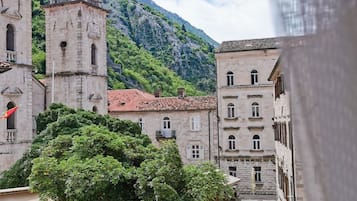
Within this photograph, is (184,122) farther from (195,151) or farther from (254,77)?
(254,77)

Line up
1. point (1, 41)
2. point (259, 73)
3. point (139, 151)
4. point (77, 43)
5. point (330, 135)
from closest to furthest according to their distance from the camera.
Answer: point (330, 135) < point (139, 151) < point (1, 41) < point (77, 43) < point (259, 73)

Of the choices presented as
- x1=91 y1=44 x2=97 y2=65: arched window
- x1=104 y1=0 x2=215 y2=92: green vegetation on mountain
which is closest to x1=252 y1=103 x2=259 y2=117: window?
x1=91 y1=44 x2=97 y2=65: arched window

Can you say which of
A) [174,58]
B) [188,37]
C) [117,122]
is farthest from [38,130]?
[188,37]

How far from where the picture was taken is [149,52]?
66.0 m

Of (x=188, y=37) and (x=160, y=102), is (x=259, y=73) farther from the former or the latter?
(x=188, y=37)

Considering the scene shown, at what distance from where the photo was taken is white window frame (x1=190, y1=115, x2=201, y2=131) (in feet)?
88.8

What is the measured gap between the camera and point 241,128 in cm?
2686

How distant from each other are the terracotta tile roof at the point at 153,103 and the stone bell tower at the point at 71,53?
5.02 m

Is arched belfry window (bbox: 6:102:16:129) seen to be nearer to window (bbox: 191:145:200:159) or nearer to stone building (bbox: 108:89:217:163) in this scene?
stone building (bbox: 108:89:217:163)

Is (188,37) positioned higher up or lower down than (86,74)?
higher up

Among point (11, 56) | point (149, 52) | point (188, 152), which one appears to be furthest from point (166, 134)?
point (149, 52)

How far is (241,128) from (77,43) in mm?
10403

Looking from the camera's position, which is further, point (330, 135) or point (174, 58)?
point (174, 58)

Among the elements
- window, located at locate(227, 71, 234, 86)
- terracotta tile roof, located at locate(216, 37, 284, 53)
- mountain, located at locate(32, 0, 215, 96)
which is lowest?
window, located at locate(227, 71, 234, 86)
